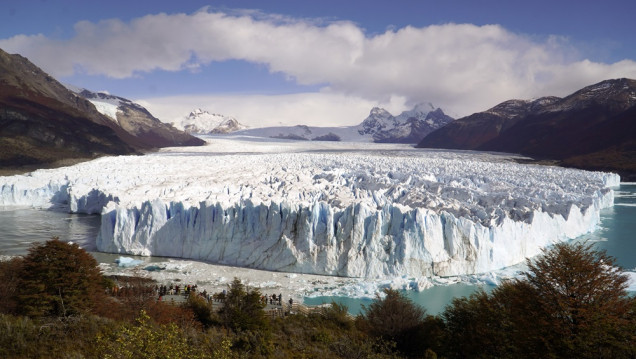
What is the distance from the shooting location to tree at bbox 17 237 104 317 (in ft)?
30.3

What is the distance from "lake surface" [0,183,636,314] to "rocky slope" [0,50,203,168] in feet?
67.4

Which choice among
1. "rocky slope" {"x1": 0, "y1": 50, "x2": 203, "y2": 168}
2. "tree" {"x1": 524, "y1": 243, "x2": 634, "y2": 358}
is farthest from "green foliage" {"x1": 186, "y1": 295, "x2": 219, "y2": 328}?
"rocky slope" {"x1": 0, "y1": 50, "x2": 203, "y2": 168}

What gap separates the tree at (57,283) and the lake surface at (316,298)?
20.1 feet

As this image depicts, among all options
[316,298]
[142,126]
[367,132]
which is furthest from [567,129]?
[367,132]

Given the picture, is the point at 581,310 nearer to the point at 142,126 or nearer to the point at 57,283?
the point at 57,283

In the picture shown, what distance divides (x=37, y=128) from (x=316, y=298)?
52672 millimetres

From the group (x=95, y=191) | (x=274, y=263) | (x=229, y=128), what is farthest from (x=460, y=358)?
(x=229, y=128)

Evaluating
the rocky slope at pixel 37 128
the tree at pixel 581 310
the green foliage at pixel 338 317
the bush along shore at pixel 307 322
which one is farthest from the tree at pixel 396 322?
the rocky slope at pixel 37 128

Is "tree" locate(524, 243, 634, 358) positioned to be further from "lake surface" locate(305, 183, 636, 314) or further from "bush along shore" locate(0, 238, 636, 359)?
"lake surface" locate(305, 183, 636, 314)

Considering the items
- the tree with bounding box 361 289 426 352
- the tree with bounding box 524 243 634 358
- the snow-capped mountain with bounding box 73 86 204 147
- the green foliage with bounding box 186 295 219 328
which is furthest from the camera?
the snow-capped mountain with bounding box 73 86 204 147

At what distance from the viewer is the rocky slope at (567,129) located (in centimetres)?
6055

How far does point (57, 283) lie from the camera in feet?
31.5

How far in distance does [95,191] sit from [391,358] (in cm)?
2618

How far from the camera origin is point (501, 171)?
3378 cm
